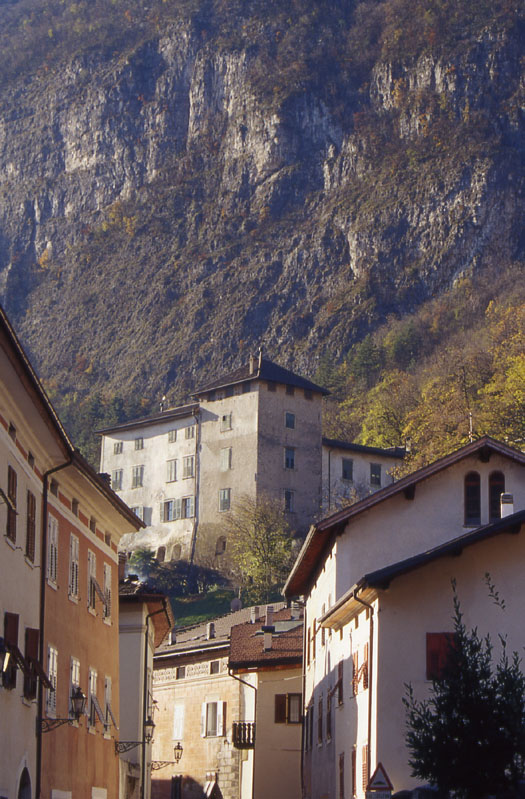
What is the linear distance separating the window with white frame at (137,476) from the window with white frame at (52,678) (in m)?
88.3

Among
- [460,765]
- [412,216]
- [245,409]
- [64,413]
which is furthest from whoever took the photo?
[412,216]

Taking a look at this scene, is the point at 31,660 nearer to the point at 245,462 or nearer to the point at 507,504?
the point at 507,504

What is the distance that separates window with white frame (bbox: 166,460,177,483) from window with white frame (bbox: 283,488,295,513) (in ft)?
33.0

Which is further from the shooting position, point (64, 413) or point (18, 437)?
point (64, 413)

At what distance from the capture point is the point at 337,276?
19538cm

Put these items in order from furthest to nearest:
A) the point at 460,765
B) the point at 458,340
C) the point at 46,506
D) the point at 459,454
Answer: the point at 458,340 → the point at 459,454 → the point at 46,506 → the point at 460,765

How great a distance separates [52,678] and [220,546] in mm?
80804

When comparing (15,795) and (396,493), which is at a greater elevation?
(396,493)

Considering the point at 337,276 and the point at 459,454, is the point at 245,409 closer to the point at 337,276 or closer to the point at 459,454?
the point at 459,454

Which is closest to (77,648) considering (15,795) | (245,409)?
(15,795)

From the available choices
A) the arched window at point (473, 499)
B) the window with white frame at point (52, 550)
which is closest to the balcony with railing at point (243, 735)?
the arched window at point (473, 499)

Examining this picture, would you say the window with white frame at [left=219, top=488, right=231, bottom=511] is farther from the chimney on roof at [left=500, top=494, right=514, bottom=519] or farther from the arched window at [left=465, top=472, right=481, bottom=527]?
the chimney on roof at [left=500, top=494, right=514, bottom=519]

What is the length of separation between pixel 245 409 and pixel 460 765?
285ft

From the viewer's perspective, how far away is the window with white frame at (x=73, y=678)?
29391 mm
